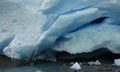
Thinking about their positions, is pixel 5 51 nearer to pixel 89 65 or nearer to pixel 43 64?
pixel 43 64

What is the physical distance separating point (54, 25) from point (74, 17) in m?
0.35

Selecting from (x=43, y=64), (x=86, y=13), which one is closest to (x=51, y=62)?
(x=43, y=64)

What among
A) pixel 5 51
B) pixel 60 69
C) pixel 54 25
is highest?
pixel 54 25

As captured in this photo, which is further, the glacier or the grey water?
the glacier

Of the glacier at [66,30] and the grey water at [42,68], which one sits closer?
the grey water at [42,68]

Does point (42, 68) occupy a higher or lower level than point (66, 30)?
lower

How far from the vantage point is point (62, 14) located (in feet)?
19.0

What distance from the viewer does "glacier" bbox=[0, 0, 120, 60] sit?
5613mm

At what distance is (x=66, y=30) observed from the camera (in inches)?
226

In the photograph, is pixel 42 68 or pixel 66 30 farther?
pixel 66 30

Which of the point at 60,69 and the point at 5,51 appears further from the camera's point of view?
the point at 5,51

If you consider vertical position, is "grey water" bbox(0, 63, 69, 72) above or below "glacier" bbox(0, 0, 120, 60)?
below

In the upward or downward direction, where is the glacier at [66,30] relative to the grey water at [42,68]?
upward

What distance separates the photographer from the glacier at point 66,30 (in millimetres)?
5613
